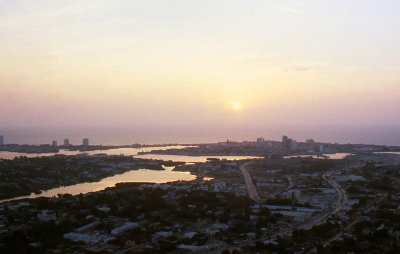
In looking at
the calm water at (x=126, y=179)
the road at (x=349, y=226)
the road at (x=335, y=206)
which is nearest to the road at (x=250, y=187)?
the road at (x=335, y=206)

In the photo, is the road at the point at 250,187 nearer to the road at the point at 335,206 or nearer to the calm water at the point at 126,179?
the road at the point at 335,206

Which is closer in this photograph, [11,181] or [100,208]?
[100,208]

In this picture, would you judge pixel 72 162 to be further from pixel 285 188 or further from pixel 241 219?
pixel 241 219

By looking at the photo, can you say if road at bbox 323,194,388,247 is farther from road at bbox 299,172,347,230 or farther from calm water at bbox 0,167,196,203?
calm water at bbox 0,167,196,203

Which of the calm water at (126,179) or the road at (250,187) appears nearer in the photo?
the road at (250,187)

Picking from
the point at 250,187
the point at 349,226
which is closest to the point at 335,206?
the point at 349,226

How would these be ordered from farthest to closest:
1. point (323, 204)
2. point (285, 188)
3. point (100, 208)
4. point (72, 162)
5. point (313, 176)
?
point (72, 162) → point (313, 176) → point (285, 188) → point (323, 204) → point (100, 208)

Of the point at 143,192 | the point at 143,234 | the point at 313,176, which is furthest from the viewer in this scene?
the point at 313,176

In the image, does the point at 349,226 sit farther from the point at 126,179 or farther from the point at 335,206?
the point at 126,179

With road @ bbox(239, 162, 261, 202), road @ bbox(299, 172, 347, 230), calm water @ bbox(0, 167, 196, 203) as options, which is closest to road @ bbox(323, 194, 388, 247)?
road @ bbox(299, 172, 347, 230)

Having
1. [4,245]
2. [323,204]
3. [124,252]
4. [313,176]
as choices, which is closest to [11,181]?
[4,245]
